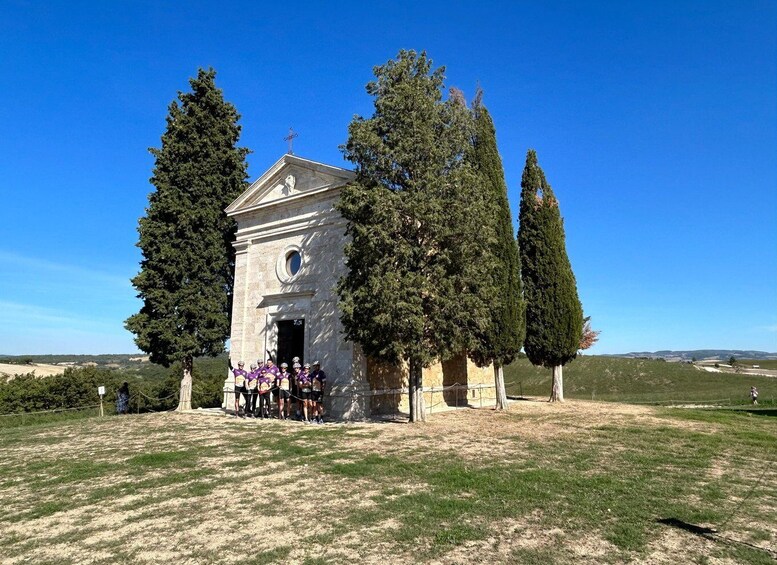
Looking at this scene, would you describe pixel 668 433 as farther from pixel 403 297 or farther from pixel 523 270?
pixel 523 270

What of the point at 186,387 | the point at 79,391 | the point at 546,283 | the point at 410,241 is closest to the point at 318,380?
the point at 410,241

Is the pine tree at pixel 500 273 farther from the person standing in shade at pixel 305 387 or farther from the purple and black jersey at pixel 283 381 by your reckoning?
the purple and black jersey at pixel 283 381

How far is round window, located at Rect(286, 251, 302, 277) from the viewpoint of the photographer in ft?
59.8

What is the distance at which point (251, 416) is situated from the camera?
16688 mm

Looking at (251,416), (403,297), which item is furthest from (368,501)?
(251,416)

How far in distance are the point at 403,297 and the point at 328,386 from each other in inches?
196

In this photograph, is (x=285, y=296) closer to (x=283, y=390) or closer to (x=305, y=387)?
(x=283, y=390)

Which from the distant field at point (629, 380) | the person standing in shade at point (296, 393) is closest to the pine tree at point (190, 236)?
the person standing in shade at point (296, 393)

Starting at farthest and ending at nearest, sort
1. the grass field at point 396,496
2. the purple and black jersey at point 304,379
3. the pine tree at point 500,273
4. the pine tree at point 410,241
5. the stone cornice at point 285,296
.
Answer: the stone cornice at point 285,296, the pine tree at point 500,273, the purple and black jersey at point 304,379, the pine tree at point 410,241, the grass field at point 396,496

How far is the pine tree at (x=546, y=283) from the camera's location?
19172 millimetres

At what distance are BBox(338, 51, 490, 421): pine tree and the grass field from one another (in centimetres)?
262

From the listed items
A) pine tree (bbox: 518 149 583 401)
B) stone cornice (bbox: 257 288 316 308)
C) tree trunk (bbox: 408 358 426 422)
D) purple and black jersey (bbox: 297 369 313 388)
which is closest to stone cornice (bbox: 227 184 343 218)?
stone cornice (bbox: 257 288 316 308)

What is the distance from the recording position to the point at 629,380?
123ft

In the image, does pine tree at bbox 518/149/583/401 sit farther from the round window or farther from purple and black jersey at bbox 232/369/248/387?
purple and black jersey at bbox 232/369/248/387
